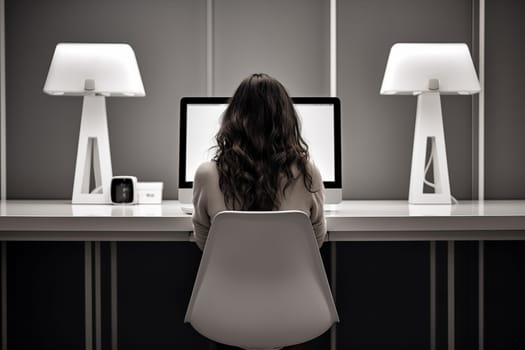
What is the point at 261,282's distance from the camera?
4.35 ft

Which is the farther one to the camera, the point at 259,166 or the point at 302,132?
the point at 302,132

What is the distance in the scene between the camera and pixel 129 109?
8.16ft

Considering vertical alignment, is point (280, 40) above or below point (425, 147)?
above

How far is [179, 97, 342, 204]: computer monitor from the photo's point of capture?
2.00 m

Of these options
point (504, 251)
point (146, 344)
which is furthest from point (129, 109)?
point (504, 251)

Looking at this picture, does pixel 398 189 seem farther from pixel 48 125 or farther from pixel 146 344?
pixel 48 125

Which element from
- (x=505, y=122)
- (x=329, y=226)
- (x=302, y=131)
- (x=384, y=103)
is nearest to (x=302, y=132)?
(x=302, y=131)

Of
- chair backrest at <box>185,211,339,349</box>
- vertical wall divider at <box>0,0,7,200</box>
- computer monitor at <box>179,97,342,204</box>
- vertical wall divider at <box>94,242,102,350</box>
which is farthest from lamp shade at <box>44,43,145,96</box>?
chair backrest at <box>185,211,339,349</box>

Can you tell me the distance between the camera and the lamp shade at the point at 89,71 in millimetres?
2119

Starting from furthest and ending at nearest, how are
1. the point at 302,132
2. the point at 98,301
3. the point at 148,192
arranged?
the point at 98,301 < the point at 148,192 < the point at 302,132

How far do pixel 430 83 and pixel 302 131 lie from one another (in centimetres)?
53

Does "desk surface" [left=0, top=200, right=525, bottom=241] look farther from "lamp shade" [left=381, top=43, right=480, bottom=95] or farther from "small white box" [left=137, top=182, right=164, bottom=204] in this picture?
"lamp shade" [left=381, top=43, right=480, bottom=95]

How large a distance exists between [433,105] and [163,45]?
1.13 metres

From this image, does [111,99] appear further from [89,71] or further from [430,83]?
[430,83]
